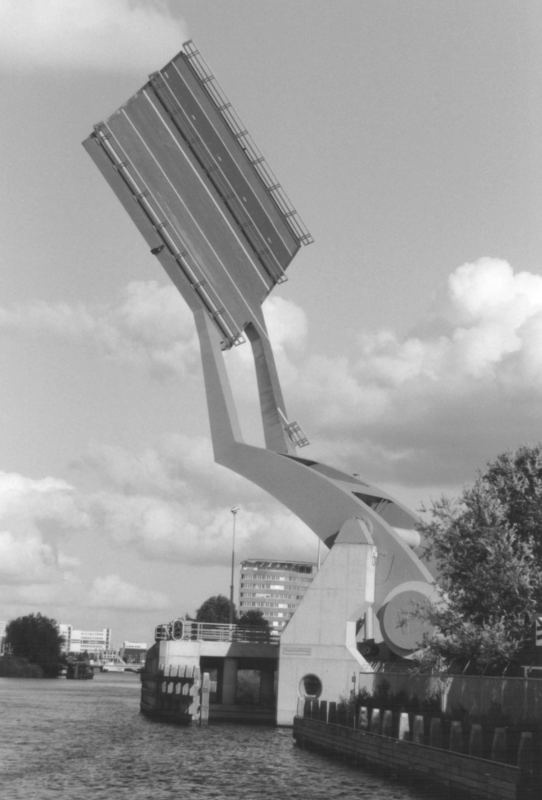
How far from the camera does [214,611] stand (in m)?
156

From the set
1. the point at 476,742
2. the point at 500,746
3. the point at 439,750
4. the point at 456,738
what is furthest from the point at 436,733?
the point at 500,746

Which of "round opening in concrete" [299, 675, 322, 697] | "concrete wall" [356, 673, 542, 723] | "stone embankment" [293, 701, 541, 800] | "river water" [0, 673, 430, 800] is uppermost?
"concrete wall" [356, 673, 542, 723]

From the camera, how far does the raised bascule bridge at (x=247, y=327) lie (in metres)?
49.9

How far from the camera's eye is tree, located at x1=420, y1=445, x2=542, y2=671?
1437 inches

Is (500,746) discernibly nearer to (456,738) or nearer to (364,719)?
(456,738)

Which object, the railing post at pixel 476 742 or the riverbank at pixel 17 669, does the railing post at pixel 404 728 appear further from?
the riverbank at pixel 17 669

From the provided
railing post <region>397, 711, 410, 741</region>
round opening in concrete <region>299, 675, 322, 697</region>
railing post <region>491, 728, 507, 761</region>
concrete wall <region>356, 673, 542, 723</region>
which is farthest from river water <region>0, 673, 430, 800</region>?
concrete wall <region>356, 673, 542, 723</region>

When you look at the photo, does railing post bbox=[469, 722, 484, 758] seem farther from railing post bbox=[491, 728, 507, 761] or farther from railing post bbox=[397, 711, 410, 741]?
railing post bbox=[397, 711, 410, 741]

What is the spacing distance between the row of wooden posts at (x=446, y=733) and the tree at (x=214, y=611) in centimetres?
11513

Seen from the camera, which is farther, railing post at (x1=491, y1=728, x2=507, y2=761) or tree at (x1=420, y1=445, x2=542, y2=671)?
tree at (x1=420, y1=445, x2=542, y2=671)

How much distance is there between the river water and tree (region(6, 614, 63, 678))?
115m

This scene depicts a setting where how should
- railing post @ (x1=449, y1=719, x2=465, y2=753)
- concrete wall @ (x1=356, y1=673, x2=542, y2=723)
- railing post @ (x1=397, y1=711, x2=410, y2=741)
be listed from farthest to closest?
railing post @ (x1=397, y1=711, x2=410, y2=741), concrete wall @ (x1=356, y1=673, x2=542, y2=723), railing post @ (x1=449, y1=719, x2=465, y2=753)

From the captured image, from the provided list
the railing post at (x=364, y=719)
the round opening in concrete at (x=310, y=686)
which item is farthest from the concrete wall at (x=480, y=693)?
the round opening in concrete at (x=310, y=686)

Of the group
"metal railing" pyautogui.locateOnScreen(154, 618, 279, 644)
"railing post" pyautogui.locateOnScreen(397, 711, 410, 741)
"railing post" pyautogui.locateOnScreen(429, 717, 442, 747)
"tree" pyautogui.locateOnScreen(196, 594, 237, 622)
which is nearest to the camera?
"railing post" pyautogui.locateOnScreen(429, 717, 442, 747)
